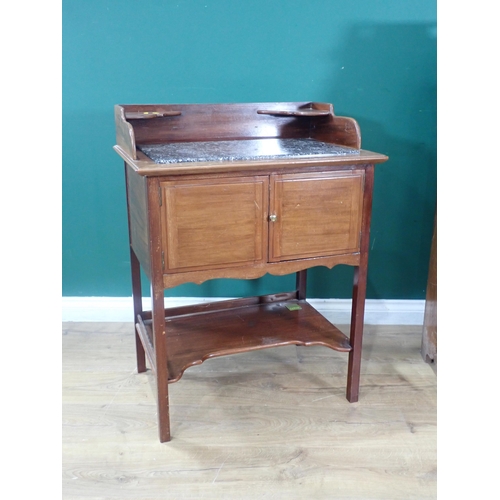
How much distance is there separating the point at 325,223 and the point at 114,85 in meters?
1.19

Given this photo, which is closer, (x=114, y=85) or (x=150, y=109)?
(x=150, y=109)

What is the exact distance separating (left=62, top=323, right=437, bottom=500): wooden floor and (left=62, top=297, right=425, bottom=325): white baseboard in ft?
0.59

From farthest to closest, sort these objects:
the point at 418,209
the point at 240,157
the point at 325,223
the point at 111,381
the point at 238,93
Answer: the point at 418,209
the point at 238,93
the point at 111,381
the point at 325,223
the point at 240,157

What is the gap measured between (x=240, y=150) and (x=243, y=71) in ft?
2.21

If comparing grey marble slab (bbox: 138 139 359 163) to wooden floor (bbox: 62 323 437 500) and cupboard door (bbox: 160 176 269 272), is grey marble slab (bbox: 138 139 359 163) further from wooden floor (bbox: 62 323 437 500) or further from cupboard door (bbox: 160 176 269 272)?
wooden floor (bbox: 62 323 437 500)

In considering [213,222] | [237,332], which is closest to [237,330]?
[237,332]

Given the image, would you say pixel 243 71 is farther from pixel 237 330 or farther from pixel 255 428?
pixel 255 428

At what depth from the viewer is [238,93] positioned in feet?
7.79

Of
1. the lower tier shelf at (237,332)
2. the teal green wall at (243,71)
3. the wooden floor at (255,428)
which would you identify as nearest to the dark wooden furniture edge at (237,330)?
the lower tier shelf at (237,332)

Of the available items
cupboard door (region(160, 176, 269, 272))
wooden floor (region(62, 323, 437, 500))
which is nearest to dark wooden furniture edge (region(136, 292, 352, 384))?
wooden floor (region(62, 323, 437, 500))

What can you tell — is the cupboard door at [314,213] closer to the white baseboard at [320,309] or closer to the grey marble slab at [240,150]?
the grey marble slab at [240,150]

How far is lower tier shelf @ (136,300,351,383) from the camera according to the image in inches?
76.7
